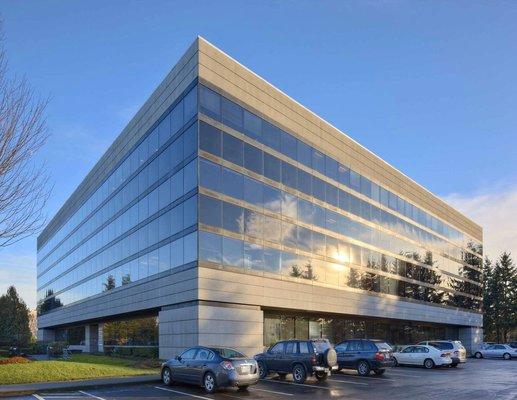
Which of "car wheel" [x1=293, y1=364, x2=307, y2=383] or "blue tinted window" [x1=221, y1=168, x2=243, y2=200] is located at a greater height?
"blue tinted window" [x1=221, y1=168, x2=243, y2=200]

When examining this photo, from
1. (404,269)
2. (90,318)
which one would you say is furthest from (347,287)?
(90,318)

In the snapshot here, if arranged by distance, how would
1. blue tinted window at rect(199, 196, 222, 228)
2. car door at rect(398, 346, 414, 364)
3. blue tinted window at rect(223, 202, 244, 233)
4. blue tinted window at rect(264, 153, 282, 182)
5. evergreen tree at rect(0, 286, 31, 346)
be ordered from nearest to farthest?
1. blue tinted window at rect(199, 196, 222, 228)
2. blue tinted window at rect(223, 202, 244, 233)
3. car door at rect(398, 346, 414, 364)
4. blue tinted window at rect(264, 153, 282, 182)
5. evergreen tree at rect(0, 286, 31, 346)

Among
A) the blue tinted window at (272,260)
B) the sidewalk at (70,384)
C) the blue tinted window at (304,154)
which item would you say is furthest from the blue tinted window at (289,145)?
the sidewalk at (70,384)

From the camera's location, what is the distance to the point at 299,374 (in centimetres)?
2180

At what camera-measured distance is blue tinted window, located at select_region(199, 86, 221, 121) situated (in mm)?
31156

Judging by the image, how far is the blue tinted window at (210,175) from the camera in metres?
30.6

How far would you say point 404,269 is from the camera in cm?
5406

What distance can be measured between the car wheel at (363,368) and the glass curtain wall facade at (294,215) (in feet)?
30.5

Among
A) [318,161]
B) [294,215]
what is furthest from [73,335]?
[318,161]

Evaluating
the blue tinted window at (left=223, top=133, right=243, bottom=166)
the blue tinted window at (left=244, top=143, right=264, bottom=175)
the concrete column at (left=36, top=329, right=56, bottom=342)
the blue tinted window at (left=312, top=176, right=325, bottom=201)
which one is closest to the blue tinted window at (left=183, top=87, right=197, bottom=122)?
the blue tinted window at (left=223, top=133, right=243, bottom=166)

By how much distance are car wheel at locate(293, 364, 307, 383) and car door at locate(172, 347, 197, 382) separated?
468 cm

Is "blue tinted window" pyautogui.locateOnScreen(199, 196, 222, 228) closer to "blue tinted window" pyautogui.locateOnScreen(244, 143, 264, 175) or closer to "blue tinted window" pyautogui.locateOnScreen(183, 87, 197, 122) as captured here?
"blue tinted window" pyautogui.locateOnScreen(244, 143, 264, 175)

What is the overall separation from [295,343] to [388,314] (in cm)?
2945

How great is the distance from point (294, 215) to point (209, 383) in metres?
20.3
